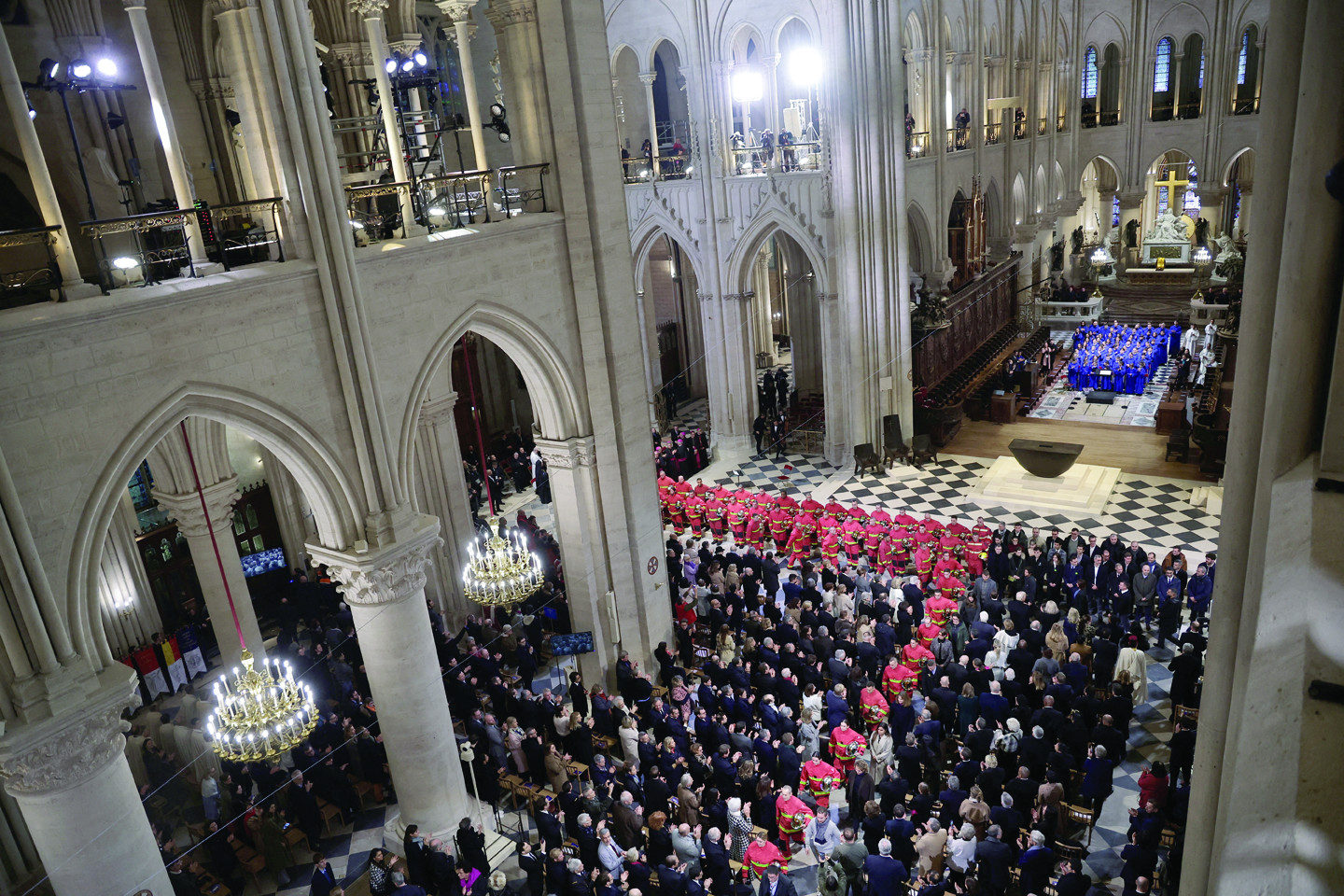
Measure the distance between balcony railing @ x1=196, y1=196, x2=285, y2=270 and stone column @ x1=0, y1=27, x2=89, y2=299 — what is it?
1.21 meters

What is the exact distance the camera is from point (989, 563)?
16031mm

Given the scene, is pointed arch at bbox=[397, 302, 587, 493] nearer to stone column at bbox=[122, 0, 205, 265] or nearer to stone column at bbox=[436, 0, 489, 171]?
A: stone column at bbox=[436, 0, 489, 171]

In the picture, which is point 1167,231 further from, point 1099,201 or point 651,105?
point 651,105

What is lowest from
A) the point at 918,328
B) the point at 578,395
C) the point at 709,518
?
the point at 709,518

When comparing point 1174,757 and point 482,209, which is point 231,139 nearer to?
point 482,209

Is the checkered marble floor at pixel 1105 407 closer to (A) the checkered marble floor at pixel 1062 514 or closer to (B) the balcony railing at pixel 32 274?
(A) the checkered marble floor at pixel 1062 514

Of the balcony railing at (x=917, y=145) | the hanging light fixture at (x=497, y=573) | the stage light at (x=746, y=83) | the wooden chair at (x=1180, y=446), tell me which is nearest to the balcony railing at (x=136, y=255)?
the hanging light fixture at (x=497, y=573)

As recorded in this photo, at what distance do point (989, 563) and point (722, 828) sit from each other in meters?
7.67

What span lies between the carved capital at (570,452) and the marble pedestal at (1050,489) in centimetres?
1028

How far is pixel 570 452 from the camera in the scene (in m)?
13.4

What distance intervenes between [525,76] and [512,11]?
777 mm

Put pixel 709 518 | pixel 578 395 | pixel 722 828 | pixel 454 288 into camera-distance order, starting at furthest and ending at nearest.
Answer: pixel 709 518 → pixel 578 395 → pixel 454 288 → pixel 722 828

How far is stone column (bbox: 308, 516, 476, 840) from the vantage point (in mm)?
10445

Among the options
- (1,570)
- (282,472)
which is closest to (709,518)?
(282,472)
